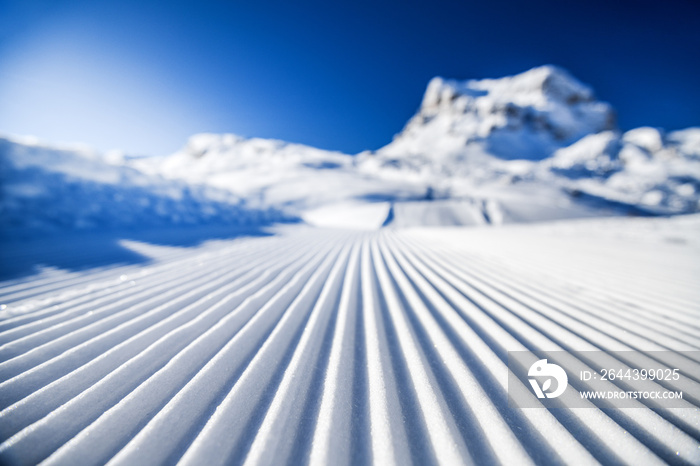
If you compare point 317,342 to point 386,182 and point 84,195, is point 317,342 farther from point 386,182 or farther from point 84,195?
point 386,182

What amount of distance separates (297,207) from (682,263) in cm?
1227

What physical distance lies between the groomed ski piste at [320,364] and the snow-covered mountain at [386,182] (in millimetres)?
4639

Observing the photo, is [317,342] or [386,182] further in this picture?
[386,182]

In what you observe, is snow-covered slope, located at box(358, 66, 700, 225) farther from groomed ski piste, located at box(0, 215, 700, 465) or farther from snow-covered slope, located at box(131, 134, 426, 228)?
groomed ski piste, located at box(0, 215, 700, 465)

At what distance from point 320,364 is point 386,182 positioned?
606 inches

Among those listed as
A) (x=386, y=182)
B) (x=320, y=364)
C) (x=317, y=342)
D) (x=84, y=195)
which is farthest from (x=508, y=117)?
(x=320, y=364)

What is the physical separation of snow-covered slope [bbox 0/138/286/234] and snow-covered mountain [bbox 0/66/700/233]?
3 centimetres

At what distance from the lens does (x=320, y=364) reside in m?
1.11

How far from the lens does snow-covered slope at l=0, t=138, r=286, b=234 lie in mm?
4598

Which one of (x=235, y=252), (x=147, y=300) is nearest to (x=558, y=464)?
(x=147, y=300)

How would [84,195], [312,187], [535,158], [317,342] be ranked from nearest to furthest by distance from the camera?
[317,342] → [84,195] → [312,187] → [535,158]

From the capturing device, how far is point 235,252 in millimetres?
3635

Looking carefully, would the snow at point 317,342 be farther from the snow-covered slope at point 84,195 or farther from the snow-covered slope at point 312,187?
the snow-covered slope at point 312,187

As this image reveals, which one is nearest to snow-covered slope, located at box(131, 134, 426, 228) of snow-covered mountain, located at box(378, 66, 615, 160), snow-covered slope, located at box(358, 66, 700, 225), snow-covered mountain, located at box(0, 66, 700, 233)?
snow-covered mountain, located at box(0, 66, 700, 233)
